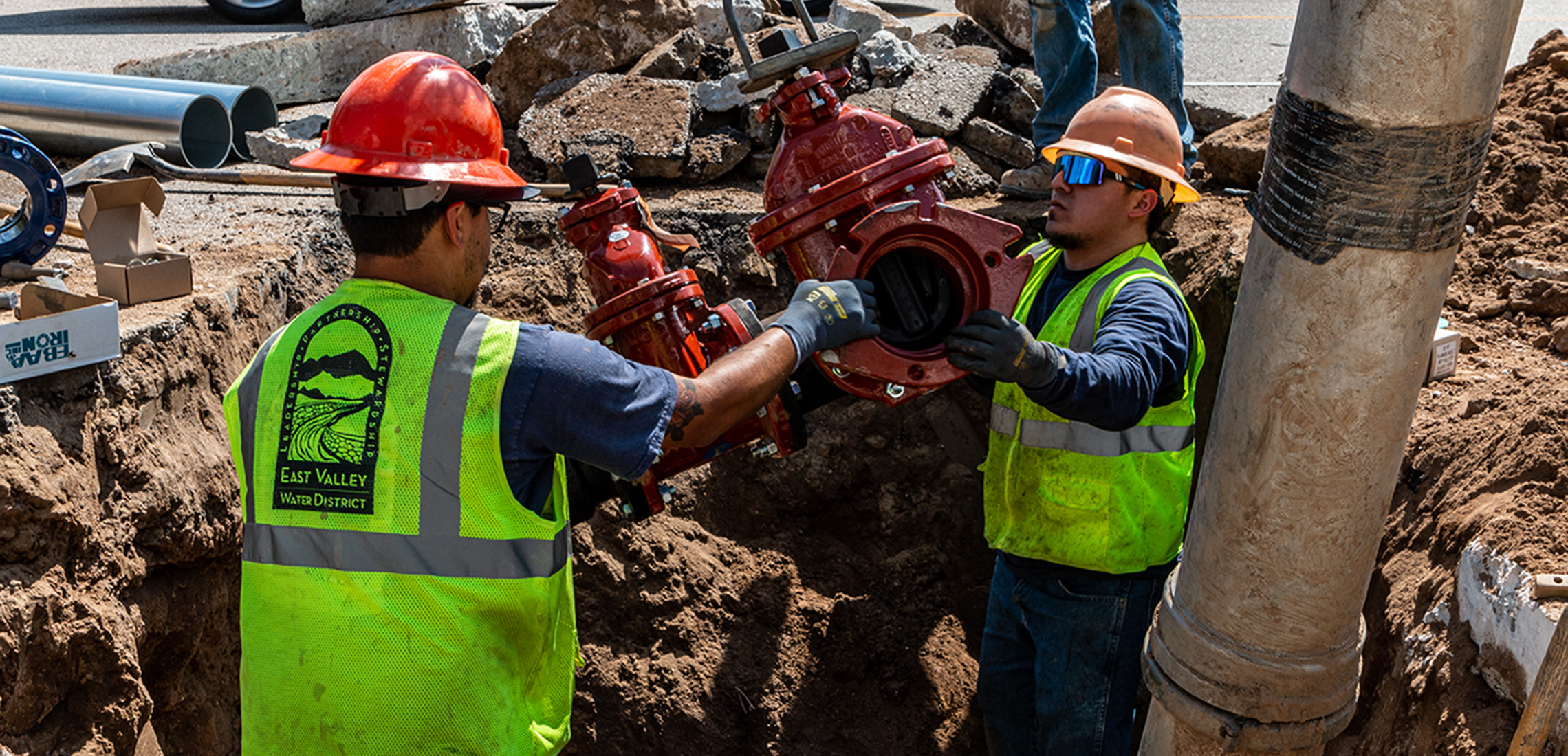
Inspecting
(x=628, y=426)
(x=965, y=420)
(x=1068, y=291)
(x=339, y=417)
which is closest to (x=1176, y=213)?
(x=965, y=420)

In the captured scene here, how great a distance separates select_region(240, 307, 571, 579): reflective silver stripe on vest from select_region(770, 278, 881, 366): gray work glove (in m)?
0.64

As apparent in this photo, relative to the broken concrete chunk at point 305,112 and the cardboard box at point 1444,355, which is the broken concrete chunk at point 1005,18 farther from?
the broken concrete chunk at point 305,112

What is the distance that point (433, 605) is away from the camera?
7.17 feet

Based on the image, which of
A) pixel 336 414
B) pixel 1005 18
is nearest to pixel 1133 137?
pixel 336 414

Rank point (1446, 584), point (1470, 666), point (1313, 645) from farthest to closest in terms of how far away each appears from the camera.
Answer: point (1446, 584)
point (1470, 666)
point (1313, 645)

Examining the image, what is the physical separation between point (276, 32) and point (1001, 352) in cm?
916

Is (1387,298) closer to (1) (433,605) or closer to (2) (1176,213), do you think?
(1) (433,605)

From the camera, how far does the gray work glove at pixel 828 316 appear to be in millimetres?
2408

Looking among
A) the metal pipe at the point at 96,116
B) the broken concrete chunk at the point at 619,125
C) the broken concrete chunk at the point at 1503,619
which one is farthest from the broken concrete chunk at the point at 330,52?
the broken concrete chunk at the point at 1503,619

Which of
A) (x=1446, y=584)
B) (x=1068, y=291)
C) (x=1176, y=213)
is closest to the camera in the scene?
(x=1446, y=584)

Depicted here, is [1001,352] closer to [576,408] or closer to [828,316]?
[828,316]

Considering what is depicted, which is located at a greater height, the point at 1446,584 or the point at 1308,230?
the point at 1308,230

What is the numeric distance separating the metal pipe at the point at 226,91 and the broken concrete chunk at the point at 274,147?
0.46ft

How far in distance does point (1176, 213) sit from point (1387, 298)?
10.4 feet
